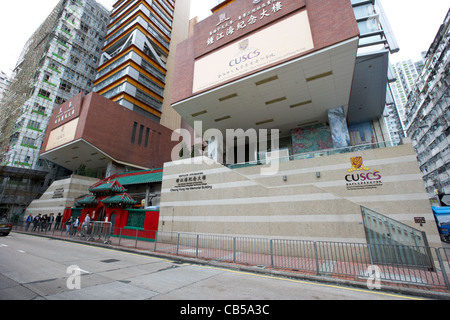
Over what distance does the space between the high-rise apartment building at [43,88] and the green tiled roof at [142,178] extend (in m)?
23.6

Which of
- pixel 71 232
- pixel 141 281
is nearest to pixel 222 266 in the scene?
pixel 141 281

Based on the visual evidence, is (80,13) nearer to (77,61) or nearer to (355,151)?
(77,61)

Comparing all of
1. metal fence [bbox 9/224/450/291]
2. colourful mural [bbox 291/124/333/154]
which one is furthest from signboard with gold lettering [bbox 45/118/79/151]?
colourful mural [bbox 291/124/333/154]

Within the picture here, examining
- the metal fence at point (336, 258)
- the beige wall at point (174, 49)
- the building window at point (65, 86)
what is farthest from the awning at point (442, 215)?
the building window at point (65, 86)

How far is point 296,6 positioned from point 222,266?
19.8 meters

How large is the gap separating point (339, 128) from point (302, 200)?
11213 mm

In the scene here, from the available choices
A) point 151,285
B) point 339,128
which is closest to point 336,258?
point 151,285

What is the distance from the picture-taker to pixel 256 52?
58.6 feet

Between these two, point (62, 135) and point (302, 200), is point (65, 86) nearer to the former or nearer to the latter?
point (62, 135)

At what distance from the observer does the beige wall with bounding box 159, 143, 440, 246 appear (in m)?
10.9

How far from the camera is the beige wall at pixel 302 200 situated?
10898mm

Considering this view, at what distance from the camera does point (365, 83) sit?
20625 mm

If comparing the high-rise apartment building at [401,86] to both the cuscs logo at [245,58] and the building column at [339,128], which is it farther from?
the cuscs logo at [245,58]
